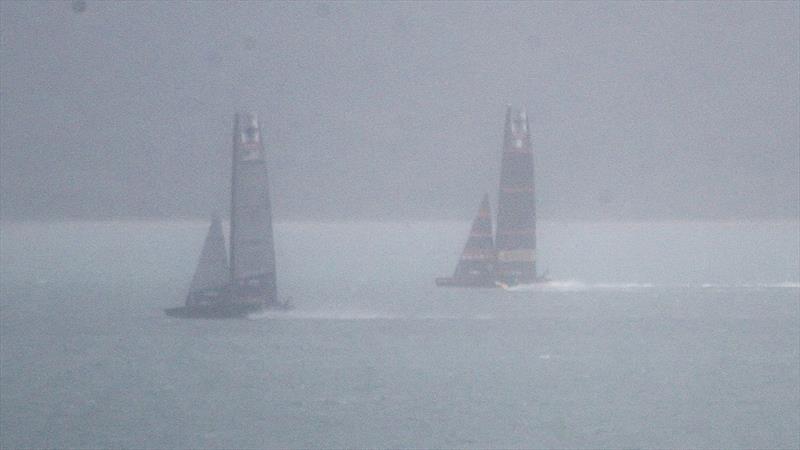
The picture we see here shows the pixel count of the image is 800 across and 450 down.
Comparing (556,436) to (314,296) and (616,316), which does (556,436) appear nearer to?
(616,316)

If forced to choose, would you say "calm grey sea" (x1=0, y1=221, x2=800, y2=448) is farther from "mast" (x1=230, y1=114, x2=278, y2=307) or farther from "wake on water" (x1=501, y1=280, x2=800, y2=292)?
"wake on water" (x1=501, y1=280, x2=800, y2=292)

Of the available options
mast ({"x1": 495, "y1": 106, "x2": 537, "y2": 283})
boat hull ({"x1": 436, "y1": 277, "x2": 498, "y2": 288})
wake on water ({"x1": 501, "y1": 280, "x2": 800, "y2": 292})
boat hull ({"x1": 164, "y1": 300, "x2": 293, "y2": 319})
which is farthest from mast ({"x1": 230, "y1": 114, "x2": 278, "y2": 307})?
wake on water ({"x1": 501, "y1": 280, "x2": 800, "y2": 292})

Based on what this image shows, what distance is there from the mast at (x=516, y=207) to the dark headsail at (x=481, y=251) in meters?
1.53

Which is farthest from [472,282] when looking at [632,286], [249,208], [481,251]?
[632,286]

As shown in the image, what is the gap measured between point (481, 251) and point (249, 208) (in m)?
35.7

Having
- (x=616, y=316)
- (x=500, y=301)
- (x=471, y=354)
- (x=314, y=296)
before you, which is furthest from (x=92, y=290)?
(x=471, y=354)

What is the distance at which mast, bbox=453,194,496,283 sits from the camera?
11206cm

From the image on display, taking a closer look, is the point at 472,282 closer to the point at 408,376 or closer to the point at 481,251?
the point at 481,251

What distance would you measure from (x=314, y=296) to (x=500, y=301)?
28.3 m

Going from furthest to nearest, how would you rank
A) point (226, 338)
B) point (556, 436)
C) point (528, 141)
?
point (528, 141) < point (226, 338) < point (556, 436)

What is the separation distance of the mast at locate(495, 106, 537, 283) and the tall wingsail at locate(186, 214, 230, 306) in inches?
1105

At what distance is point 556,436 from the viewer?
172 ft

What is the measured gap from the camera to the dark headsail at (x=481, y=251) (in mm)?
112062

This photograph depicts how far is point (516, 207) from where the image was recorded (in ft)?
347
